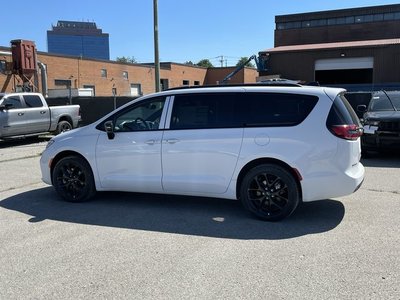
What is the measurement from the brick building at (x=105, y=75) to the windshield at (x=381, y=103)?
921 inches

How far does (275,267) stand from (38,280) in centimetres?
225

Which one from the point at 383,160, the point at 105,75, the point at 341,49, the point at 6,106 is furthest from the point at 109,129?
the point at 105,75

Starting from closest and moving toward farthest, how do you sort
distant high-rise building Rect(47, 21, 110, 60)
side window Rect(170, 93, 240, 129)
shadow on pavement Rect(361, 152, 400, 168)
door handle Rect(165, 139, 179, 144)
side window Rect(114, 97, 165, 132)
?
side window Rect(170, 93, 240, 129) < door handle Rect(165, 139, 179, 144) < side window Rect(114, 97, 165, 132) < shadow on pavement Rect(361, 152, 400, 168) < distant high-rise building Rect(47, 21, 110, 60)

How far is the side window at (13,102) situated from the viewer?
15.6m

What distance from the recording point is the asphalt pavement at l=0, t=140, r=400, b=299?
3838 mm

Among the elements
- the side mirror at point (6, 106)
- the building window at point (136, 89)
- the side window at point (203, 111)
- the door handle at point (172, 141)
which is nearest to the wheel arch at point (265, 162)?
the side window at point (203, 111)

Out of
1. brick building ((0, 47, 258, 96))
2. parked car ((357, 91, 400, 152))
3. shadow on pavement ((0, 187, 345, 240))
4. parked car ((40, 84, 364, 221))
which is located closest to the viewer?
shadow on pavement ((0, 187, 345, 240))

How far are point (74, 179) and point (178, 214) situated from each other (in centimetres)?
193

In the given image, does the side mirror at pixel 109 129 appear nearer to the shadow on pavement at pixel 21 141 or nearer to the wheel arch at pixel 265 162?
the wheel arch at pixel 265 162

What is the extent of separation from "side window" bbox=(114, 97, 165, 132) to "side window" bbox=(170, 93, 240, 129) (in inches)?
10.9

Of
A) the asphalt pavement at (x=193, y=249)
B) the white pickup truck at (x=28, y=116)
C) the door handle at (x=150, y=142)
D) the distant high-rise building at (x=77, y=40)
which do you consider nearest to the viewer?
the asphalt pavement at (x=193, y=249)

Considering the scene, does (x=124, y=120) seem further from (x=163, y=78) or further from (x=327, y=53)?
(x=163, y=78)

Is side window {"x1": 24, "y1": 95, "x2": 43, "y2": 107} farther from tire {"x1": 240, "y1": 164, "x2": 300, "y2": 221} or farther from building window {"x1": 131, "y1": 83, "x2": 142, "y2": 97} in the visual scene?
building window {"x1": 131, "y1": 83, "x2": 142, "y2": 97}

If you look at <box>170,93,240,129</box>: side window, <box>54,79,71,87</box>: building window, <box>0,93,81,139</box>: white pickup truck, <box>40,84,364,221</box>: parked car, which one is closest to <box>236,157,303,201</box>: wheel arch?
<box>40,84,364,221</box>: parked car
